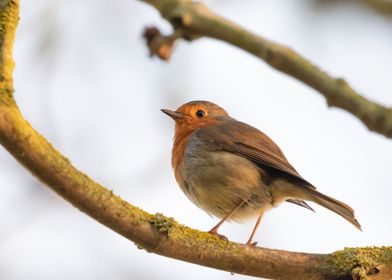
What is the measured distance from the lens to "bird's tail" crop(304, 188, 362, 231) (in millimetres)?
4238

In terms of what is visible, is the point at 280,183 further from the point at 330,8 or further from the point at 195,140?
the point at 330,8

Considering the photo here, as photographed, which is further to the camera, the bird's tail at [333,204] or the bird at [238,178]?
the bird at [238,178]

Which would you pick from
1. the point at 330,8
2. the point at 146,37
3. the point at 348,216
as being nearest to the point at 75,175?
the point at 146,37

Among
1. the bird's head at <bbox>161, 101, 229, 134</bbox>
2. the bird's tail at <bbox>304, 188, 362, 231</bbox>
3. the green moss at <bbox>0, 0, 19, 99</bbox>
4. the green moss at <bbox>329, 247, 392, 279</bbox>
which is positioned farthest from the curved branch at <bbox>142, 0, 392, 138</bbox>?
the bird's head at <bbox>161, 101, 229, 134</bbox>

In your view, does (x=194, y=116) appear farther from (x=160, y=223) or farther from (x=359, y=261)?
(x=160, y=223)

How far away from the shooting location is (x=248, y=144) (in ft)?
16.6

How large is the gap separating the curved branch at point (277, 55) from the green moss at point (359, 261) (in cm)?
69

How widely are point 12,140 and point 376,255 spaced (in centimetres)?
218

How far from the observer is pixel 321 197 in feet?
14.7

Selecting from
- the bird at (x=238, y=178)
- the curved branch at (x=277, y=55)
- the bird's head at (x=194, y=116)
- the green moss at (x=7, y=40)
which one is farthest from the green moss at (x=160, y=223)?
the bird's head at (x=194, y=116)

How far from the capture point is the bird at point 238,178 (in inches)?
184

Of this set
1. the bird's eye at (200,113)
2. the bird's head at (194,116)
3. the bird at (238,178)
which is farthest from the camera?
the bird's eye at (200,113)

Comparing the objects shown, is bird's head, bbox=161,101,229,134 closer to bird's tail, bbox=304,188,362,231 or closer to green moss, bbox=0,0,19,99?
bird's tail, bbox=304,188,362,231

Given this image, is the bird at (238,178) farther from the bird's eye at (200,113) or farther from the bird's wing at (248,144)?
the bird's eye at (200,113)
